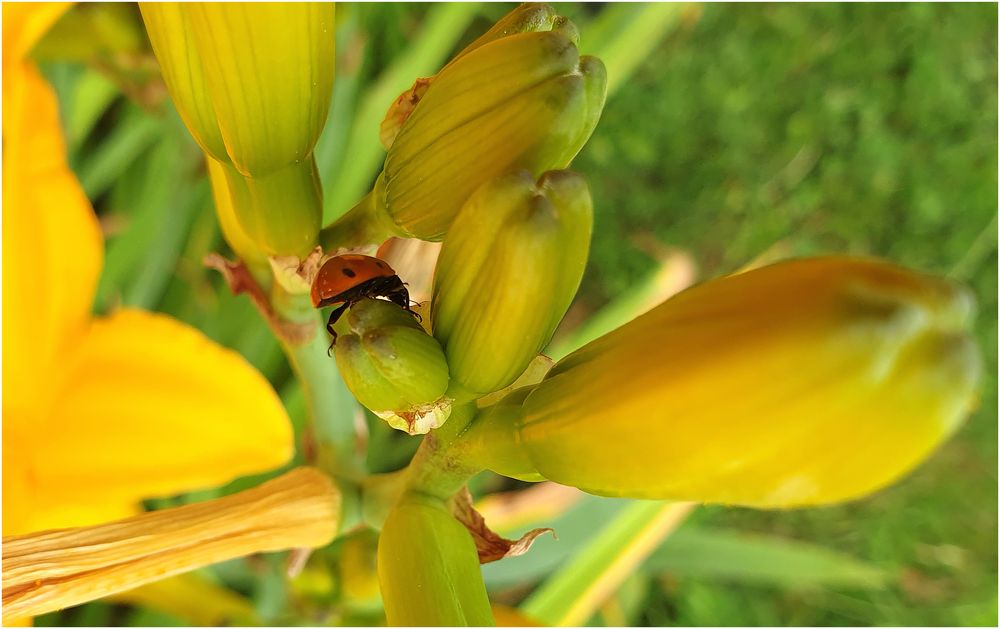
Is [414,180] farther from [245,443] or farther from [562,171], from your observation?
[245,443]

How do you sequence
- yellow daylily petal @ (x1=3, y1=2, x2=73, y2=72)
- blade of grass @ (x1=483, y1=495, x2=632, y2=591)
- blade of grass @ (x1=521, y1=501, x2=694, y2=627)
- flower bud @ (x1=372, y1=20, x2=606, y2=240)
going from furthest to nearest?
blade of grass @ (x1=521, y1=501, x2=694, y2=627), blade of grass @ (x1=483, y1=495, x2=632, y2=591), yellow daylily petal @ (x1=3, y1=2, x2=73, y2=72), flower bud @ (x1=372, y1=20, x2=606, y2=240)

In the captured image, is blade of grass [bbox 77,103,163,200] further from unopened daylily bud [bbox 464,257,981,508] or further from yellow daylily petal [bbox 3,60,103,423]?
unopened daylily bud [bbox 464,257,981,508]

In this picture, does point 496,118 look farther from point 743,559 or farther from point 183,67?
point 743,559

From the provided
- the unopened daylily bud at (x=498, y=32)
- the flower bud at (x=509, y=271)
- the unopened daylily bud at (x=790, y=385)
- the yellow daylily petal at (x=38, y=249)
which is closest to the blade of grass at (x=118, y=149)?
the yellow daylily petal at (x=38, y=249)

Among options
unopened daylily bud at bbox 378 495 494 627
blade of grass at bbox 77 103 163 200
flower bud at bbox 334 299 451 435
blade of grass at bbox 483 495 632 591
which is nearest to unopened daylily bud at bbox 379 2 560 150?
flower bud at bbox 334 299 451 435

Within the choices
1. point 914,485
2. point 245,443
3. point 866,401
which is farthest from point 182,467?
point 914,485

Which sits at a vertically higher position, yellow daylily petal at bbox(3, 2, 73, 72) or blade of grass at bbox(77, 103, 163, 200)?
blade of grass at bbox(77, 103, 163, 200)

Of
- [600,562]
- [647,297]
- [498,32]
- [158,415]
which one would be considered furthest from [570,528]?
[498,32]
